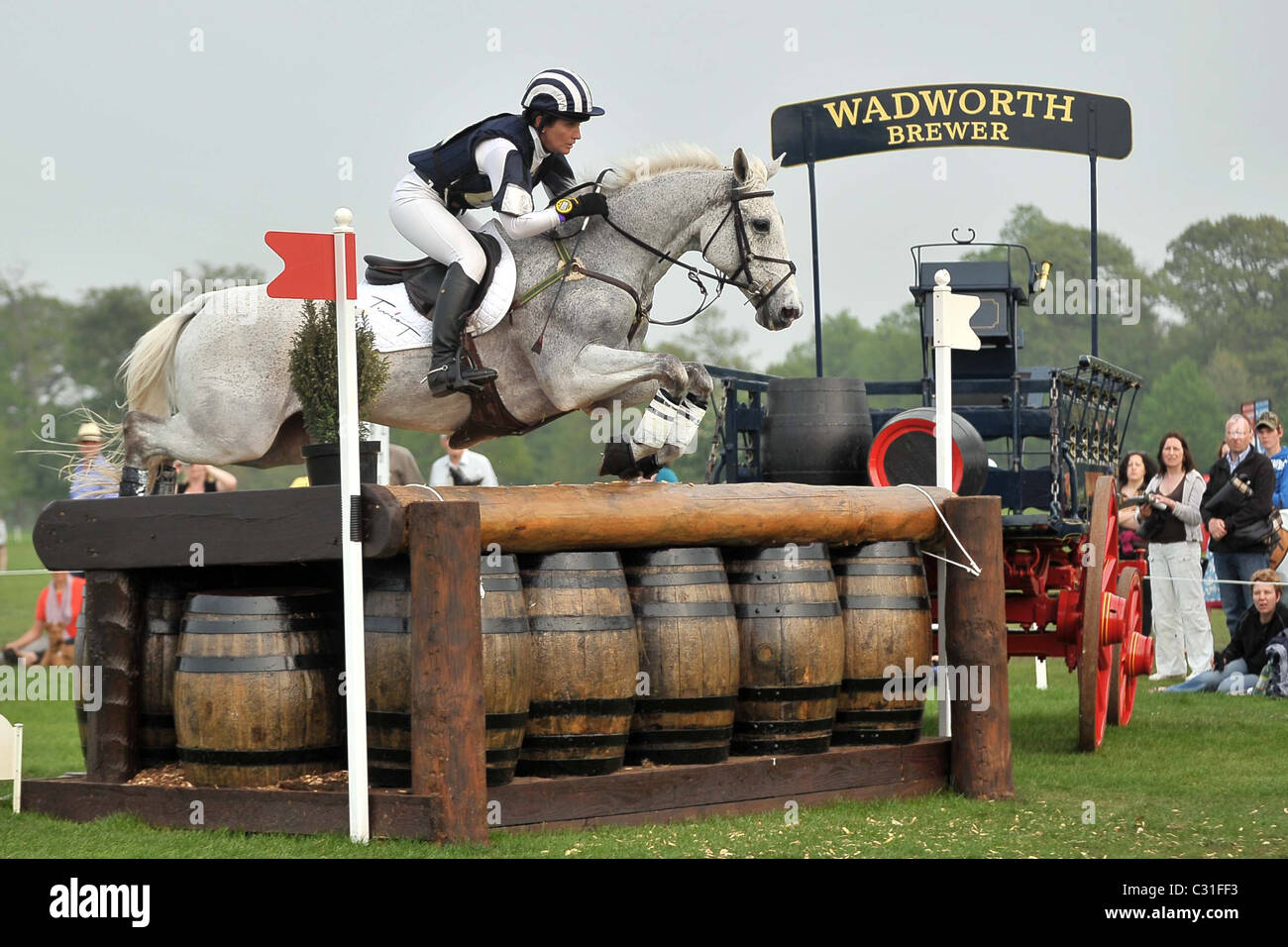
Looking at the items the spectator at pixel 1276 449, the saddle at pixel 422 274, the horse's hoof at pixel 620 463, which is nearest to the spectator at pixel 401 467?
the saddle at pixel 422 274

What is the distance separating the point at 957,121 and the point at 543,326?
3841 millimetres

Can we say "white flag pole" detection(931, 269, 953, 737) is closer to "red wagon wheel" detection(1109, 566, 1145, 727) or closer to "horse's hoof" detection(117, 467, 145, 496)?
"red wagon wheel" detection(1109, 566, 1145, 727)

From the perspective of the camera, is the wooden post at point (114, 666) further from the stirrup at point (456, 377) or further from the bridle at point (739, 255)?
the bridle at point (739, 255)

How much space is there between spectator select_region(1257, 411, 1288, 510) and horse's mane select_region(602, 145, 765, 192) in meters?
6.31

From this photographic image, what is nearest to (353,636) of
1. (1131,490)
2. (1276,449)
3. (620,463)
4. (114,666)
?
(114,666)

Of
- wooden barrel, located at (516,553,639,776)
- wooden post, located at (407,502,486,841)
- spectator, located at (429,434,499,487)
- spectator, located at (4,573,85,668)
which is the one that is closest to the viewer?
wooden post, located at (407,502,486,841)

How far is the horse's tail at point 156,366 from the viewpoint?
662 cm

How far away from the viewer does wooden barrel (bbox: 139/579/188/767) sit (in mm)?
5082

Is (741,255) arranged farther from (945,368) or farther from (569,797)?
(569,797)

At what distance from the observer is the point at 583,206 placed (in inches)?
246

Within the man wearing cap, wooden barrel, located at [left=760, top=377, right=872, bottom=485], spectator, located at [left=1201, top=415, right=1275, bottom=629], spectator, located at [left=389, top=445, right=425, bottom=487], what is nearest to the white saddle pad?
the man wearing cap

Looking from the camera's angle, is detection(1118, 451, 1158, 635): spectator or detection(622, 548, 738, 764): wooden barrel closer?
detection(622, 548, 738, 764): wooden barrel
